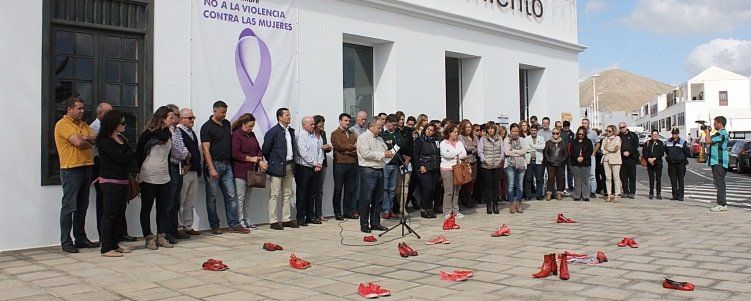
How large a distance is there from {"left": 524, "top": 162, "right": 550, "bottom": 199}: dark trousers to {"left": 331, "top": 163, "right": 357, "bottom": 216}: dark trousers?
4.76 m

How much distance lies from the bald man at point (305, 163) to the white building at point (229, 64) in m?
0.74

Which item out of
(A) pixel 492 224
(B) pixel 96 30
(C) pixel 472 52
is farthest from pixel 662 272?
(C) pixel 472 52

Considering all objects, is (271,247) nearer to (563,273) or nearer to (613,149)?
(563,273)

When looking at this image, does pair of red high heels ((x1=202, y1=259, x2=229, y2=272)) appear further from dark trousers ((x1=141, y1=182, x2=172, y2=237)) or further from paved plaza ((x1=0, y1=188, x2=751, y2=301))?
dark trousers ((x1=141, y1=182, x2=172, y2=237))

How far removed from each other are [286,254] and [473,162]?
5.45m

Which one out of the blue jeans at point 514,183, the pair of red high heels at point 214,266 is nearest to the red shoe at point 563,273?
the pair of red high heels at point 214,266

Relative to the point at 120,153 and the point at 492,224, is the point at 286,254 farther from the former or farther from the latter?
the point at 492,224

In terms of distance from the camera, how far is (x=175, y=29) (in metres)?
9.07

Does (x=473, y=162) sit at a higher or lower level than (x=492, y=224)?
higher

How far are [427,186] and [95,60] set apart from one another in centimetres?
564

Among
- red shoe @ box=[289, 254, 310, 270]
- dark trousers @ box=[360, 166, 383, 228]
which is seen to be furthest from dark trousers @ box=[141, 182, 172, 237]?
dark trousers @ box=[360, 166, 383, 228]

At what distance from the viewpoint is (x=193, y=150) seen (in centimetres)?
864

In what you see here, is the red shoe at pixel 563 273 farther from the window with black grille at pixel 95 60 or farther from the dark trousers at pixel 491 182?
the window with black grille at pixel 95 60

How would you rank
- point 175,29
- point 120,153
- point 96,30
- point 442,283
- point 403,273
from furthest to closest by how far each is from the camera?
1. point 175,29
2. point 96,30
3. point 120,153
4. point 403,273
5. point 442,283
